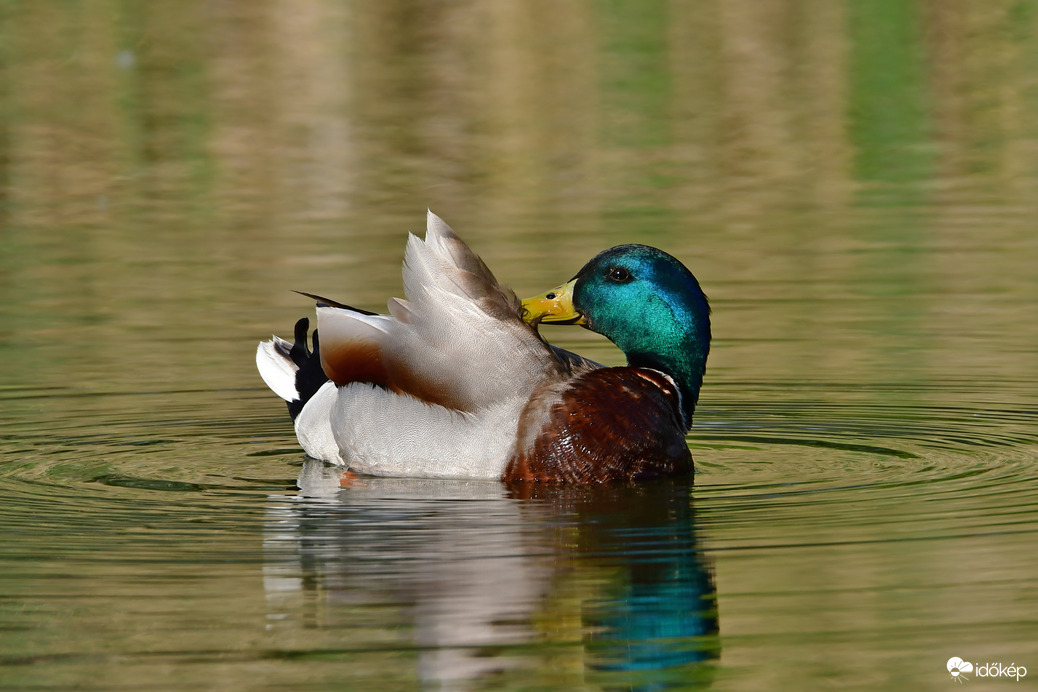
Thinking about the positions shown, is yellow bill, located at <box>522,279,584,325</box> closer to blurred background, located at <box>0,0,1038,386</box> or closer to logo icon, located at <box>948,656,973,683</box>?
blurred background, located at <box>0,0,1038,386</box>

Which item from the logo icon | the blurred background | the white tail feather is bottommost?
the blurred background

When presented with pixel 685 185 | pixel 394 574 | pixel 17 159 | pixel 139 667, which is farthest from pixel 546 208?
pixel 139 667

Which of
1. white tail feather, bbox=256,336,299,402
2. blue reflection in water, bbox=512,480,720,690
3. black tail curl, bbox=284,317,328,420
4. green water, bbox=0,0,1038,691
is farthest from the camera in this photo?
white tail feather, bbox=256,336,299,402

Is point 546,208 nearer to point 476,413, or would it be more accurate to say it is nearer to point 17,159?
point 17,159

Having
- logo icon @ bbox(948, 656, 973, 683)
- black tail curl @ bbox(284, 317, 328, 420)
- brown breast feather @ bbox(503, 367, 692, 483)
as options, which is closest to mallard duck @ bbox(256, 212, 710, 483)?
brown breast feather @ bbox(503, 367, 692, 483)

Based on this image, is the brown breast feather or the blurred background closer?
the brown breast feather

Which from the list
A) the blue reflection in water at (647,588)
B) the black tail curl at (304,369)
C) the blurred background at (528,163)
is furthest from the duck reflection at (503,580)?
the blurred background at (528,163)

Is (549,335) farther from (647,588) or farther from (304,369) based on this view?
(647,588)

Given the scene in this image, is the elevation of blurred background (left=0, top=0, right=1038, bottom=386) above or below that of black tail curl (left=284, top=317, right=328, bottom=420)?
below

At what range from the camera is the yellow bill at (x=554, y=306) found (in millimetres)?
8742

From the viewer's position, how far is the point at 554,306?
8773 mm

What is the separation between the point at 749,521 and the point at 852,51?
1868 cm

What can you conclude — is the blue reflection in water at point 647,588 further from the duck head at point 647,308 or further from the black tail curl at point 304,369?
the black tail curl at point 304,369

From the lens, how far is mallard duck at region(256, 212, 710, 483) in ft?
27.2
